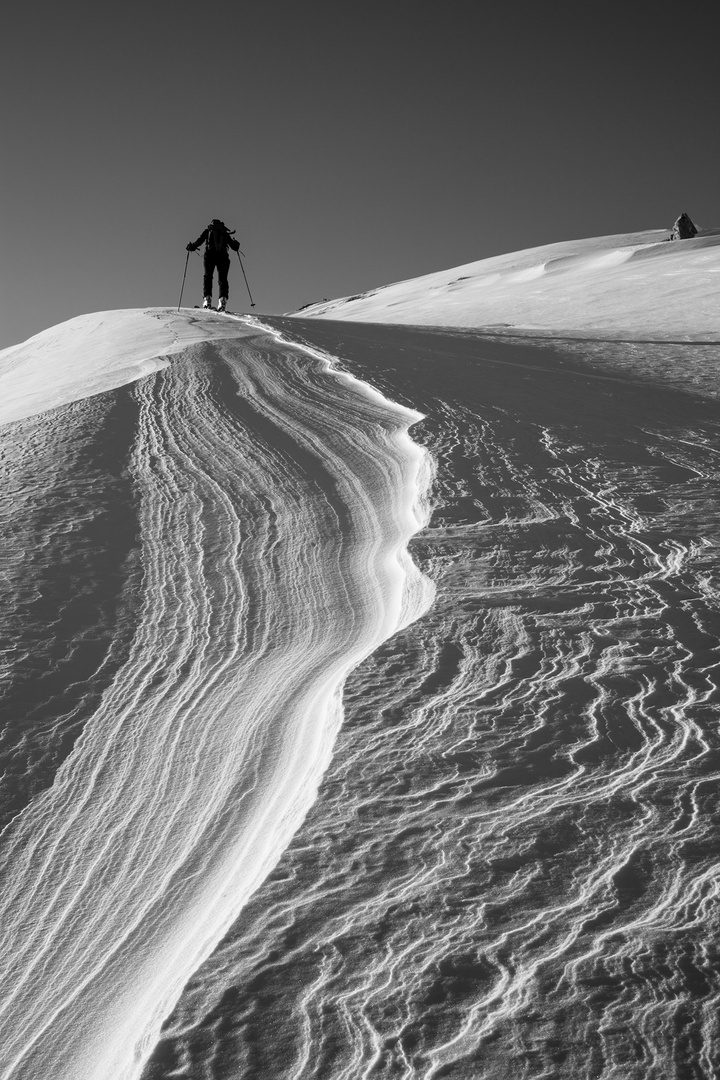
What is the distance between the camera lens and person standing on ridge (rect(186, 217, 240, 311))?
1078 centimetres

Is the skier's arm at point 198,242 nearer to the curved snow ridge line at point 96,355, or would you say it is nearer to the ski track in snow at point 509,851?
the curved snow ridge line at point 96,355

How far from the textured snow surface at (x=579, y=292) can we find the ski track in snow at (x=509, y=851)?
5.38 m

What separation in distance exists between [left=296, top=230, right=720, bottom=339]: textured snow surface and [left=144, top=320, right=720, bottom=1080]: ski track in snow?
5.38 metres

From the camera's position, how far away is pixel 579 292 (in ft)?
39.7

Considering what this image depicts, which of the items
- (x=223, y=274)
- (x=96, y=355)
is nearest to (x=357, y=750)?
(x=96, y=355)

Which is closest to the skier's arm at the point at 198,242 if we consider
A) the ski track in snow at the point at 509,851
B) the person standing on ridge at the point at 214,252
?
the person standing on ridge at the point at 214,252

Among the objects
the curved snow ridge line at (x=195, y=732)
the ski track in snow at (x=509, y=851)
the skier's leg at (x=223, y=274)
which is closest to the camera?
the ski track in snow at (x=509, y=851)

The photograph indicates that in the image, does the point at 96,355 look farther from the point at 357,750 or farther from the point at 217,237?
the point at 217,237

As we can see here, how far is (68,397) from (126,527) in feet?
5.48

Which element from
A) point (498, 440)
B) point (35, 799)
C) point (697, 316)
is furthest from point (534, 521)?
point (697, 316)

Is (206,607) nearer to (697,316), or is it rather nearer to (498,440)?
(498,440)

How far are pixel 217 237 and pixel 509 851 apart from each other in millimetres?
10628

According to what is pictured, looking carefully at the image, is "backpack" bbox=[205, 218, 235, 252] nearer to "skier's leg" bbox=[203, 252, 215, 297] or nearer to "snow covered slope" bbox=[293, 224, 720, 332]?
"skier's leg" bbox=[203, 252, 215, 297]

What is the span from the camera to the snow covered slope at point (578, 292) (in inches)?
359
